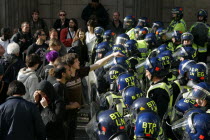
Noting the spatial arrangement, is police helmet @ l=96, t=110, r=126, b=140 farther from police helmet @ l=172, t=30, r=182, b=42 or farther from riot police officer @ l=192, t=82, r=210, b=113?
police helmet @ l=172, t=30, r=182, b=42

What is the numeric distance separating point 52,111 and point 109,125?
1.74 meters

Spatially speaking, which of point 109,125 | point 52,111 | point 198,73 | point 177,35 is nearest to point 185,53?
point 177,35

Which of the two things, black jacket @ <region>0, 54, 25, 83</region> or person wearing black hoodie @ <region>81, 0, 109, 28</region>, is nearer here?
black jacket @ <region>0, 54, 25, 83</region>

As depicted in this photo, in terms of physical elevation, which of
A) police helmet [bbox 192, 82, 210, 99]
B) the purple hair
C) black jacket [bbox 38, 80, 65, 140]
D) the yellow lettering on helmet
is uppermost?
the purple hair

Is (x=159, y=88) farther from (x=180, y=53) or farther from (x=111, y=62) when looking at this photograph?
(x=180, y=53)

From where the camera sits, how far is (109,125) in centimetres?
666

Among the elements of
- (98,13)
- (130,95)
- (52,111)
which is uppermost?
(98,13)

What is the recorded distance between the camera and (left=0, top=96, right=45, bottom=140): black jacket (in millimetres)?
7625

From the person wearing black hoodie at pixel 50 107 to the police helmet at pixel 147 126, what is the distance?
186 cm

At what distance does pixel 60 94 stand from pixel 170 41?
723 centimetres

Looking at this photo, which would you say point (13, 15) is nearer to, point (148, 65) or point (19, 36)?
point (19, 36)

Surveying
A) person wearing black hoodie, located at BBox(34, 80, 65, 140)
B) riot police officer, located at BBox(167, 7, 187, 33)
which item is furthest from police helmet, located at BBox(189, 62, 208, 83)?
riot police officer, located at BBox(167, 7, 187, 33)

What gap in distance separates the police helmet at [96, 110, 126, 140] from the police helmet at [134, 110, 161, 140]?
0.76 feet

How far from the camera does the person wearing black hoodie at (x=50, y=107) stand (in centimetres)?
817
